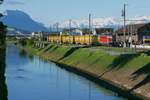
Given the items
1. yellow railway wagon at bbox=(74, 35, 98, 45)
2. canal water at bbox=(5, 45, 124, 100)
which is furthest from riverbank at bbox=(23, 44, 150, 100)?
yellow railway wagon at bbox=(74, 35, 98, 45)

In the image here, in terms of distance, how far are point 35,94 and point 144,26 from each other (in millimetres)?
95285

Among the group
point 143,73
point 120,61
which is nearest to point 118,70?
point 120,61

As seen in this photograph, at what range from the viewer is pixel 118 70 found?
63.4 metres

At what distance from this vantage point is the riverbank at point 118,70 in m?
50.8

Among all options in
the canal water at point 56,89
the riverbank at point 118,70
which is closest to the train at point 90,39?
the riverbank at point 118,70

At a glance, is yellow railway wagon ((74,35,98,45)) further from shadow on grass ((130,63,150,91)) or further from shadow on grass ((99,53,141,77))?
shadow on grass ((130,63,150,91))

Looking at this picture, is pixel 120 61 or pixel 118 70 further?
pixel 120 61

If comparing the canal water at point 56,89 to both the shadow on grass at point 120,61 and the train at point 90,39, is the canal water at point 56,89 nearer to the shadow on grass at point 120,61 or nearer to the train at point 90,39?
the shadow on grass at point 120,61

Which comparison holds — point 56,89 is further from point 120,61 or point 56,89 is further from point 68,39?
point 68,39

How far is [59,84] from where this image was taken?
61281mm

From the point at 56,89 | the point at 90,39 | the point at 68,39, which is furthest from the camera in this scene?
the point at 68,39

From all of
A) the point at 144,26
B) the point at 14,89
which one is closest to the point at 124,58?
the point at 14,89

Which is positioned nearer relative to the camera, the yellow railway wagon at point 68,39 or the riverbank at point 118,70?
the riverbank at point 118,70

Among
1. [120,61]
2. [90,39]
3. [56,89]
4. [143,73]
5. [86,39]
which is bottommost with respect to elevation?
[86,39]
